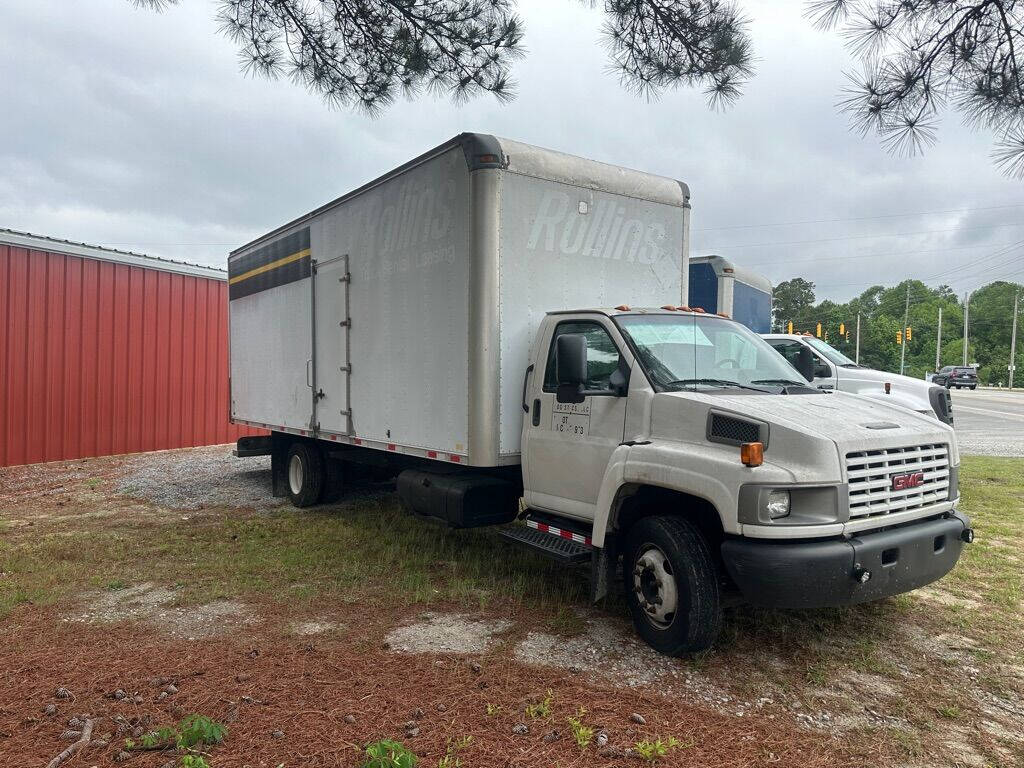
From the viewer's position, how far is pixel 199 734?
3141mm

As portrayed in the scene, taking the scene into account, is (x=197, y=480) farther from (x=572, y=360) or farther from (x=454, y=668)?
(x=572, y=360)

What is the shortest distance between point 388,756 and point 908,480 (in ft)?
10.2

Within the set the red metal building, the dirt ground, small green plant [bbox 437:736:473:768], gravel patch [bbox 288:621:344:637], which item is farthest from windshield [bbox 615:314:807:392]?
the red metal building

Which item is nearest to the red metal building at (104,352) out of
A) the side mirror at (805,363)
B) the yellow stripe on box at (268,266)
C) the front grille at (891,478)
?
the yellow stripe on box at (268,266)

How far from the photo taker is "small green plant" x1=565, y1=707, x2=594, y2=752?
10.4ft

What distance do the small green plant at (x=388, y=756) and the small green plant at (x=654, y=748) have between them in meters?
1.00

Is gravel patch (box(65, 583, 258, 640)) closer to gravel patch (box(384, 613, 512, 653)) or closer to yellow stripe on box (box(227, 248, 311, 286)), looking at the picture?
gravel patch (box(384, 613, 512, 653))

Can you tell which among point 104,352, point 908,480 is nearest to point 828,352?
point 908,480

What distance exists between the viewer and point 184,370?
14047mm

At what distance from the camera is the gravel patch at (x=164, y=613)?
464cm

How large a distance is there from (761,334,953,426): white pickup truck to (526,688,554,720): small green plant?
6579 mm

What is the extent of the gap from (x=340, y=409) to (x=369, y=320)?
113 centimetres

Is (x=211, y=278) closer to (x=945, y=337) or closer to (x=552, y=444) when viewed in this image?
(x=552, y=444)

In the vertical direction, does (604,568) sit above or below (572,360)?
below
